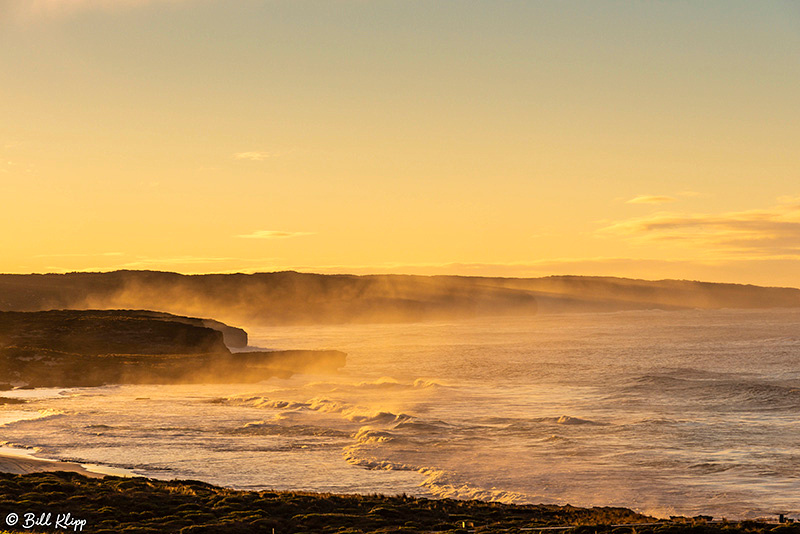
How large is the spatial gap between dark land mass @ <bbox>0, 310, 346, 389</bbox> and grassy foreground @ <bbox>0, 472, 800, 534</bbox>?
1604 inches

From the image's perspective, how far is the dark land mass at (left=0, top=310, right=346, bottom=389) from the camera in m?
60.1

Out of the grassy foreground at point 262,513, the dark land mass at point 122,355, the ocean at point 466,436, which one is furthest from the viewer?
the dark land mass at point 122,355

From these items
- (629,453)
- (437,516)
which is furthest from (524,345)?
(437,516)

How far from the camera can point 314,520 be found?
1722 centimetres

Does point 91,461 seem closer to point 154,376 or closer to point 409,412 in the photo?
point 409,412

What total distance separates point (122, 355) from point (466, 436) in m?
43.6

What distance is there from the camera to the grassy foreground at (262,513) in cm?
1639

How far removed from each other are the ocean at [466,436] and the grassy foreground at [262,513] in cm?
294

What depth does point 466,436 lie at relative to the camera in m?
31.9

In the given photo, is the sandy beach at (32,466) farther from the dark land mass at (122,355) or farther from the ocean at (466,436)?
the dark land mass at (122,355)

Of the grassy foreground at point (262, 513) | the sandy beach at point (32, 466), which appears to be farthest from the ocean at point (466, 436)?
the grassy foreground at point (262, 513)

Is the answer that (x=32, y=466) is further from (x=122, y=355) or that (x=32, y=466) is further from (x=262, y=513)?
(x=122, y=355)

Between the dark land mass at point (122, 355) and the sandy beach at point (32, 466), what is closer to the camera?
the sandy beach at point (32, 466)

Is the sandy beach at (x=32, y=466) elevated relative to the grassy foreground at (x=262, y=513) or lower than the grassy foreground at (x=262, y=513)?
lower
